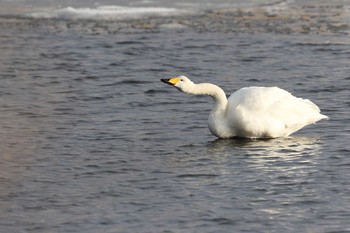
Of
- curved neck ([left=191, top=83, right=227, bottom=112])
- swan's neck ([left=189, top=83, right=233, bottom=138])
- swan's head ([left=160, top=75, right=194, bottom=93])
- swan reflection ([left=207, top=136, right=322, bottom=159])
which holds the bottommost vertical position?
swan reflection ([left=207, top=136, right=322, bottom=159])

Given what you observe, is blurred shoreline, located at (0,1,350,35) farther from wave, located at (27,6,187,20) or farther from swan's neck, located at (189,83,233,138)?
swan's neck, located at (189,83,233,138)

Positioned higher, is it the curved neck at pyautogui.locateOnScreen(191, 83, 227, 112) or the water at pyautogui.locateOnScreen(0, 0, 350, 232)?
the curved neck at pyautogui.locateOnScreen(191, 83, 227, 112)

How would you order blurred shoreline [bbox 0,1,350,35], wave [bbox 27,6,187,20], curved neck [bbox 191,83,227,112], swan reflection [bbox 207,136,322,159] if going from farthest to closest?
wave [bbox 27,6,187,20], blurred shoreline [bbox 0,1,350,35], curved neck [bbox 191,83,227,112], swan reflection [bbox 207,136,322,159]

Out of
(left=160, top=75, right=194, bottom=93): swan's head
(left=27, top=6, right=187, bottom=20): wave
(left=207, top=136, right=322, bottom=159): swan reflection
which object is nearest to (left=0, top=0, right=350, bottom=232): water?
(left=207, top=136, right=322, bottom=159): swan reflection

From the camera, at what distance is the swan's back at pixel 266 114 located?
50.0ft

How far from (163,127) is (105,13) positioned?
1138 cm

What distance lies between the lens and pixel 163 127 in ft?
53.3

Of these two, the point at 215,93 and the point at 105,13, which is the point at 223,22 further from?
the point at 215,93

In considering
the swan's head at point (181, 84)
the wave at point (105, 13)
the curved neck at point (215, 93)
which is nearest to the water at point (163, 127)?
the wave at point (105, 13)

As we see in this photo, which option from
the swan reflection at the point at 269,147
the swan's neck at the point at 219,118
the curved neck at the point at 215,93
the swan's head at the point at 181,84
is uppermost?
the swan's head at the point at 181,84

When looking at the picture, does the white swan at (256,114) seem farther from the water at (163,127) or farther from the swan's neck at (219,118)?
the water at (163,127)

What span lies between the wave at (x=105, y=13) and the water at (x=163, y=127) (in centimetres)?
14

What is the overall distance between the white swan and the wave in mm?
11569

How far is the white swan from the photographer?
1523 centimetres
